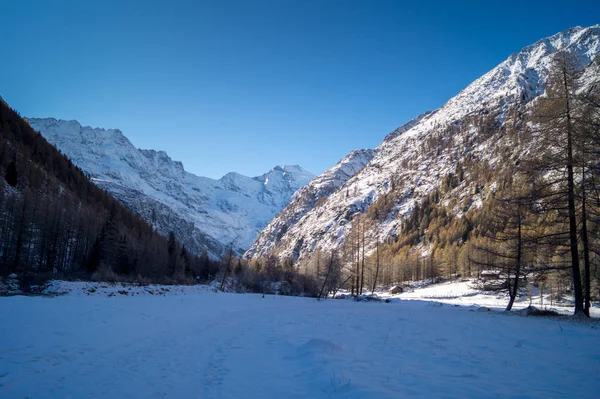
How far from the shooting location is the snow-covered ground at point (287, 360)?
5879 mm

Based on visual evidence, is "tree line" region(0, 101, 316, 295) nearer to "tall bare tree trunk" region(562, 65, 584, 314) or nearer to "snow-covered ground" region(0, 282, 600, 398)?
"snow-covered ground" region(0, 282, 600, 398)

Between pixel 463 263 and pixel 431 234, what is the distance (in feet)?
178

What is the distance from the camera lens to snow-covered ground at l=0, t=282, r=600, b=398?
5879 mm

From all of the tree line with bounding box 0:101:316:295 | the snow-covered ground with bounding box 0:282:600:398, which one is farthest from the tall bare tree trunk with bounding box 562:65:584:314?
the tree line with bounding box 0:101:316:295

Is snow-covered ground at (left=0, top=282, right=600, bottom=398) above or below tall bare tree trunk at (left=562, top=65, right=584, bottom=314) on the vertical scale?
below

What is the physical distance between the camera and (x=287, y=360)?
8.28 m

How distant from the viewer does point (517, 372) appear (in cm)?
660

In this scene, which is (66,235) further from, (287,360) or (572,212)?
(572,212)

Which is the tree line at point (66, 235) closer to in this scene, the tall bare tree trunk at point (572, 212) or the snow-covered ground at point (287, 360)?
the snow-covered ground at point (287, 360)

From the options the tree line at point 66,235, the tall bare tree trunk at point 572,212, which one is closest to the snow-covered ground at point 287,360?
the tall bare tree trunk at point 572,212

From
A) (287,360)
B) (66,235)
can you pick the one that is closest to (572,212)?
(287,360)

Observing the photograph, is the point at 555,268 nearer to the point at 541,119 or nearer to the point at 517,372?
the point at 541,119

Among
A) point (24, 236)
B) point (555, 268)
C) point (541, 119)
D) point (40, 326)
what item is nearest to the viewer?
point (40, 326)

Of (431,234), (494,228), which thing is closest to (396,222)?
(431,234)
